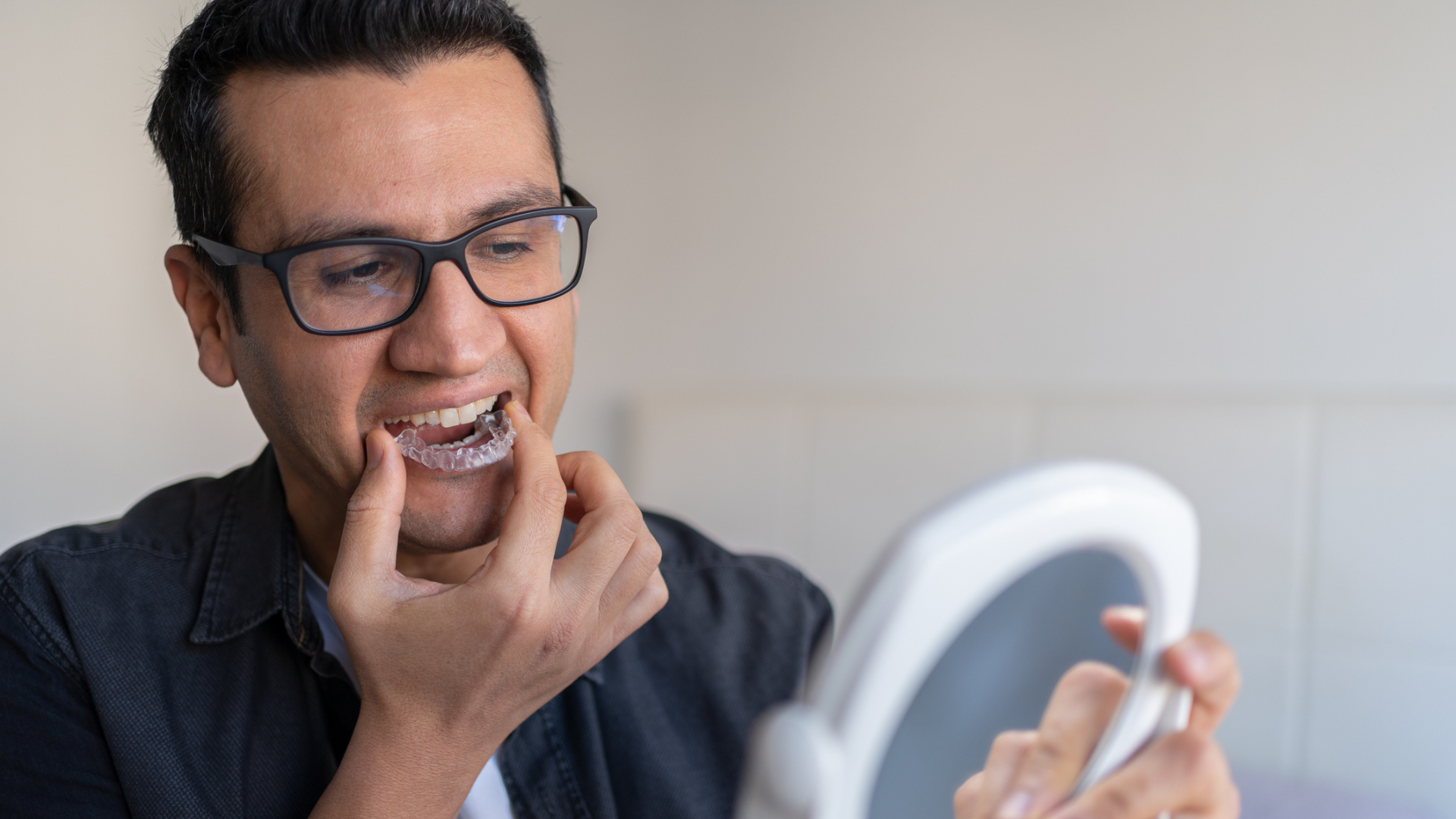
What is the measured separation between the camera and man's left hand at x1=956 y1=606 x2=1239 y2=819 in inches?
17.0

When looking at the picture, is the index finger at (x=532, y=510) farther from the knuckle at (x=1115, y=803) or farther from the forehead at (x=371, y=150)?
the knuckle at (x=1115, y=803)

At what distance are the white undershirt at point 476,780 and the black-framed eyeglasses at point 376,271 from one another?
0.30 m

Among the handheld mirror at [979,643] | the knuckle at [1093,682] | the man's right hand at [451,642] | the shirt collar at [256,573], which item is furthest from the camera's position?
the shirt collar at [256,573]

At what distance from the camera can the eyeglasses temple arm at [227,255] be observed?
3.08ft

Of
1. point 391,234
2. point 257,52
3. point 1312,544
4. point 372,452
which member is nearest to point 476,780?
point 372,452

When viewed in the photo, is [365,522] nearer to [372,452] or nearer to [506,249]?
[372,452]

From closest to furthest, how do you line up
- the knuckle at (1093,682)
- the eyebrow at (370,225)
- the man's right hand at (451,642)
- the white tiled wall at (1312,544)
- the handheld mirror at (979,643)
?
the handheld mirror at (979,643) < the knuckle at (1093,682) < the man's right hand at (451,642) < the eyebrow at (370,225) < the white tiled wall at (1312,544)

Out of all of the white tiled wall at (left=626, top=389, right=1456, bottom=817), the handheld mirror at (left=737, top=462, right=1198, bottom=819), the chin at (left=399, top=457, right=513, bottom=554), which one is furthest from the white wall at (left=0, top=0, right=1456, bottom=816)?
the handheld mirror at (left=737, top=462, right=1198, bottom=819)

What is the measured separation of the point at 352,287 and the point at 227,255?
149mm

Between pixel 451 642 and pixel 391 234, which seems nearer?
pixel 451 642

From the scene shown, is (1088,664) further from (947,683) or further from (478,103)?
(478,103)

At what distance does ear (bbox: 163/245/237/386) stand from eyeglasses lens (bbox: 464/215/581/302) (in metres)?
0.35

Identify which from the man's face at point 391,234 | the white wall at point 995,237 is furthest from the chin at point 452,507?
the white wall at point 995,237

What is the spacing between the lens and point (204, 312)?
3.61ft
